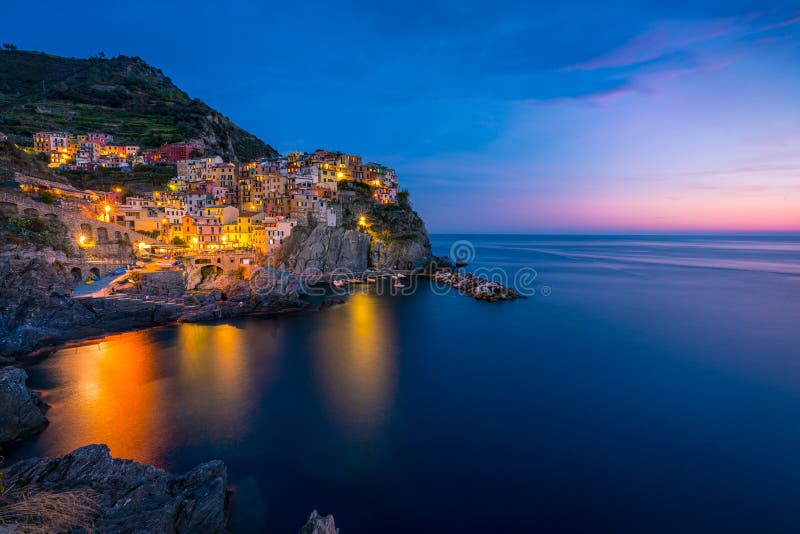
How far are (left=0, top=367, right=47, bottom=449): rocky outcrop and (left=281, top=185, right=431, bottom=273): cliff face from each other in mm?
28359

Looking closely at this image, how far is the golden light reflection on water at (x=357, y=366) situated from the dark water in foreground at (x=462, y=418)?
0.13 meters

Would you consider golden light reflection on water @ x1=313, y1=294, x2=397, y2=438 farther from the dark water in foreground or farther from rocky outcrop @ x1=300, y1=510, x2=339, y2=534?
rocky outcrop @ x1=300, y1=510, x2=339, y2=534

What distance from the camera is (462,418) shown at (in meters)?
13.9

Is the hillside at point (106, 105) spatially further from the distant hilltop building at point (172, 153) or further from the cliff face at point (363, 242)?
the cliff face at point (363, 242)

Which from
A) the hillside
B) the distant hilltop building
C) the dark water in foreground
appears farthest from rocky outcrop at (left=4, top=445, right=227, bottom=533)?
the hillside

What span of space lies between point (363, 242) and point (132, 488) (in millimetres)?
39580

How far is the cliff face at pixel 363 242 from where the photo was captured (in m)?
41.6

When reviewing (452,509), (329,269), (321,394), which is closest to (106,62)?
(329,269)

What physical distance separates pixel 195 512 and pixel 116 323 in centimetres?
2098

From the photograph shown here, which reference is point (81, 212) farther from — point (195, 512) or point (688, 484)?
point (688, 484)

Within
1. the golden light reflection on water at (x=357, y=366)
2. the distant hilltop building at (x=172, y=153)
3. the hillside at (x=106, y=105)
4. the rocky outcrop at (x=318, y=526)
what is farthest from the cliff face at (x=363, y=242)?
the hillside at (x=106, y=105)

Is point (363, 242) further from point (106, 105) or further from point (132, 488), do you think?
point (106, 105)

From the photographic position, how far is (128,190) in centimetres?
4378

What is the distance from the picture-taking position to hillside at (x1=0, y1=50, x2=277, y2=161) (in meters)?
61.4
